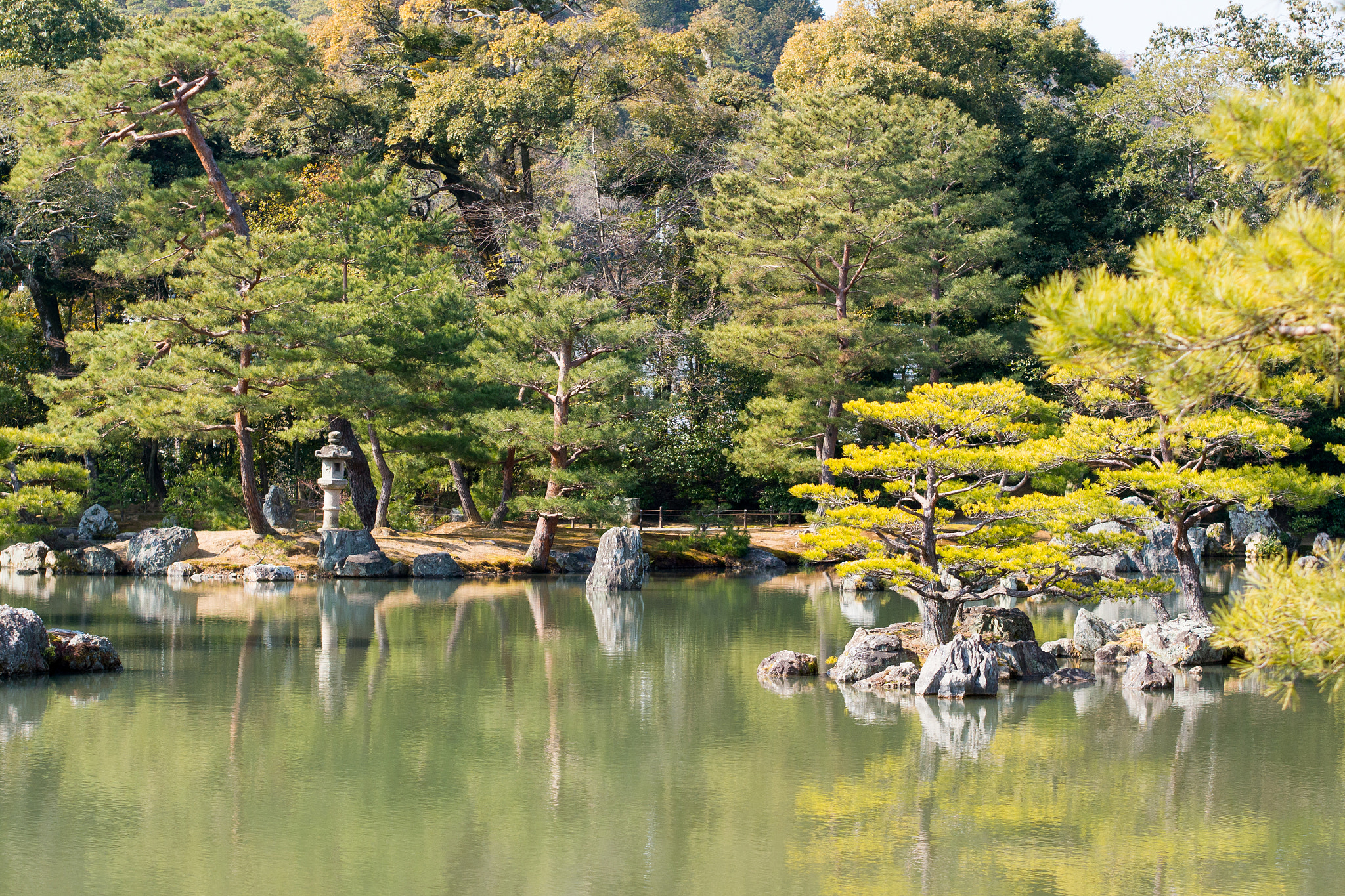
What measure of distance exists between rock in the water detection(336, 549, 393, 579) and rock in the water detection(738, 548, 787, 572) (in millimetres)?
6363

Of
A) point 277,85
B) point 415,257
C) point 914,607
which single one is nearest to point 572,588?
point 914,607

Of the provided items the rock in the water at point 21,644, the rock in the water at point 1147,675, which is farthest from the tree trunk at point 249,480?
the rock in the water at point 1147,675

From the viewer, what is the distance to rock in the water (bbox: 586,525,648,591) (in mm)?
17953

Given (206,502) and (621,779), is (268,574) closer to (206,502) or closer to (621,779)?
(206,502)

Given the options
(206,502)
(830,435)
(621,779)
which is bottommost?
(621,779)

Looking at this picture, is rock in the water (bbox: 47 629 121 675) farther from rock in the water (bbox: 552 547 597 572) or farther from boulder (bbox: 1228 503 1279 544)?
boulder (bbox: 1228 503 1279 544)

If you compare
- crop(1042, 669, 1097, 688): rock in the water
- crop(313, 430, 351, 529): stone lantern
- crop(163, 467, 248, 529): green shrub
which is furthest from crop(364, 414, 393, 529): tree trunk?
crop(1042, 669, 1097, 688): rock in the water

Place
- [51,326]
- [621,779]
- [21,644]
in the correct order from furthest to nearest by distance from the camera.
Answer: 1. [51,326]
2. [21,644]
3. [621,779]

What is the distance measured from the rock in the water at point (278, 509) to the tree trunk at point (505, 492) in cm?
361

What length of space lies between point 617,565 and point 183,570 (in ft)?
22.2

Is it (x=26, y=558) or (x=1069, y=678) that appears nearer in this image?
(x=1069, y=678)

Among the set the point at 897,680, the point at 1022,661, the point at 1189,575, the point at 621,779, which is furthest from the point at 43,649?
the point at 1189,575

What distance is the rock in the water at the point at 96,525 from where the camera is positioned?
69.1ft

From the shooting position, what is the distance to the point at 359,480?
22.1 m
